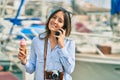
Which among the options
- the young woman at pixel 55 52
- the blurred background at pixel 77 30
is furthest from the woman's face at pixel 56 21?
the blurred background at pixel 77 30

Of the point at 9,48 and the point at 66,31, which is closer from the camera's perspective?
the point at 66,31

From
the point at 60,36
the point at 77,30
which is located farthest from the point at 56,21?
the point at 77,30

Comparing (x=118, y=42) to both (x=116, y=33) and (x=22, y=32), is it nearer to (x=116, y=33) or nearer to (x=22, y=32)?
(x=116, y=33)

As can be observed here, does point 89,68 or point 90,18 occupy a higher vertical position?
point 90,18

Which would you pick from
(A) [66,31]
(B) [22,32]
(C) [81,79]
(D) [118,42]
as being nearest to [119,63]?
(D) [118,42]

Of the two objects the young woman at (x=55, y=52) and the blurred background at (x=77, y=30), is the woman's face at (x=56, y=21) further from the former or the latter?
the blurred background at (x=77, y=30)

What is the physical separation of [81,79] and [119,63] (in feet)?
1.71

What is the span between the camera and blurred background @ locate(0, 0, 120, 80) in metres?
4.00

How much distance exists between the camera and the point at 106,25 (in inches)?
161

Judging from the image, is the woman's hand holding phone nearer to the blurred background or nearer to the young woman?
the young woman

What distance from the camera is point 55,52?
231 centimetres

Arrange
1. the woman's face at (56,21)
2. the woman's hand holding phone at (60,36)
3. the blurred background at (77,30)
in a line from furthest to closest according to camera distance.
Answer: the blurred background at (77,30) → the woman's face at (56,21) → the woman's hand holding phone at (60,36)

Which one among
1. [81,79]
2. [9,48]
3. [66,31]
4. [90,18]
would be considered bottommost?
[81,79]

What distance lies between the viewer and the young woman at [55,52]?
2.28 m
